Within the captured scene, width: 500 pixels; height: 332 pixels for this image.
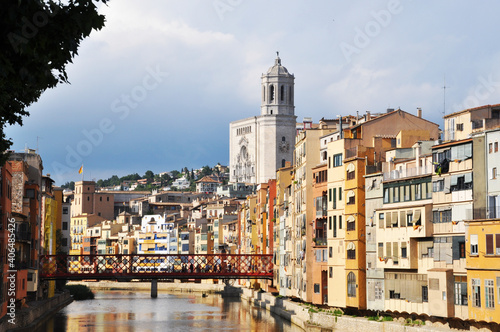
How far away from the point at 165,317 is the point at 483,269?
41.7 m

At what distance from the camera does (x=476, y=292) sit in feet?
125

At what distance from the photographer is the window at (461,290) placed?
39.8 m

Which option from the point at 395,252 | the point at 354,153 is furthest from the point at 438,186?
the point at 354,153

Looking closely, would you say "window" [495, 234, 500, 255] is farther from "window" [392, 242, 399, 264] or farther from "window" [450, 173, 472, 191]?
"window" [392, 242, 399, 264]

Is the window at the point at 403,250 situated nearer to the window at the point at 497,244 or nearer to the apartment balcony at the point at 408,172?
the apartment balcony at the point at 408,172

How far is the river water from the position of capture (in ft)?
210

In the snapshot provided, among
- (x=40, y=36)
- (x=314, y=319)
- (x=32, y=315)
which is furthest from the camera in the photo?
(x=32, y=315)

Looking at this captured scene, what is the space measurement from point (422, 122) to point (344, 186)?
8.38 meters

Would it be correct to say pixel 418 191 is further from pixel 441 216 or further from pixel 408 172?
pixel 441 216

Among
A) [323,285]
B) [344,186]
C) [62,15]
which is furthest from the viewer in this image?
[323,285]

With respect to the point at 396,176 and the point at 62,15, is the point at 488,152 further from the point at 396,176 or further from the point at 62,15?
the point at 62,15

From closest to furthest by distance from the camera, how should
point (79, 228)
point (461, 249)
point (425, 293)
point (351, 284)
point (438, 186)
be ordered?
point (461, 249)
point (438, 186)
point (425, 293)
point (351, 284)
point (79, 228)

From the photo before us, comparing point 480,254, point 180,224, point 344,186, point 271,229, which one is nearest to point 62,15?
point 480,254

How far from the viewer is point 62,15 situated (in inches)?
599
